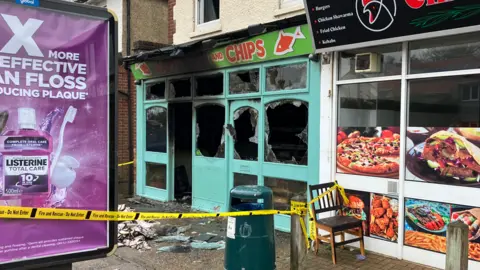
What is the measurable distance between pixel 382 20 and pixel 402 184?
6.91ft

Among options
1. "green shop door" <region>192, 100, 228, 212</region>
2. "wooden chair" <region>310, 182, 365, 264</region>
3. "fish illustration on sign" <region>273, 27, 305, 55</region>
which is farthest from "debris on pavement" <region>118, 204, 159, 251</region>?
"fish illustration on sign" <region>273, 27, 305, 55</region>

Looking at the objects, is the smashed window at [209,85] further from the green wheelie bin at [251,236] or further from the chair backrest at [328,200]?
the green wheelie bin at [251,236]

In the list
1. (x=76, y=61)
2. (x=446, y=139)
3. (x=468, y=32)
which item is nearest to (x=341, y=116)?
(x=446, y=139)

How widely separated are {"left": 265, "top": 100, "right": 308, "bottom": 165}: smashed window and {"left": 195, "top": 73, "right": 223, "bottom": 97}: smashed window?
1430 millimetres

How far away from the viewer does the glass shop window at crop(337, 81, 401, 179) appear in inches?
216

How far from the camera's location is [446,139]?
4.96 meters

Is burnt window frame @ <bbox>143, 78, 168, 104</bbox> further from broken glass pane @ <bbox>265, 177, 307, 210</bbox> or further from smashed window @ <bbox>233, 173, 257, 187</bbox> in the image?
broken glass pane @ <bbox>265, 177, 307, 210</bbox>

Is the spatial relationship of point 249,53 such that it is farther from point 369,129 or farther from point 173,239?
point 173,239

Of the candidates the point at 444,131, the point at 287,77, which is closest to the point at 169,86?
the point at 287,77

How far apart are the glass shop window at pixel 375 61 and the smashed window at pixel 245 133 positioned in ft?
6.65

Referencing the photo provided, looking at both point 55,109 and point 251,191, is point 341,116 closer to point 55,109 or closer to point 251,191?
point 251,191

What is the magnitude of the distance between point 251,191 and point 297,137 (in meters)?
2.64

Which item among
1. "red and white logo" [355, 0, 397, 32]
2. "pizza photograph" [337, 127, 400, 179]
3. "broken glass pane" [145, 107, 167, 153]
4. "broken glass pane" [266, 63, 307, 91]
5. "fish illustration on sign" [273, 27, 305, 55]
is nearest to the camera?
"red and white logo" [355, 0, 397, 32]

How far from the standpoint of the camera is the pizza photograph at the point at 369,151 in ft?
17.9
